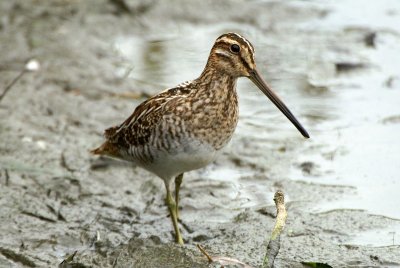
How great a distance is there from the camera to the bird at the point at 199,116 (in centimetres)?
588

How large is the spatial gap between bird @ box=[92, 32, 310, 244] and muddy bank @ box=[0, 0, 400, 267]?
0.59m

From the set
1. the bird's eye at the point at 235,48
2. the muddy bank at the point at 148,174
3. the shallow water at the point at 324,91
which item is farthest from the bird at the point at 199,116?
the shallow water at the point at 324,91

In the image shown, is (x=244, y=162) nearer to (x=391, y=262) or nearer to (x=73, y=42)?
(x=391, y=262)

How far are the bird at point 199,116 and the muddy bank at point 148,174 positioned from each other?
0.59m

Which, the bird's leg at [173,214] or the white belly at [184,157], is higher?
the white belly at [184,157]

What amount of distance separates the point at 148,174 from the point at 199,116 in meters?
1.46

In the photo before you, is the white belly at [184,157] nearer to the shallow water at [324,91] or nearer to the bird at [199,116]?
the bird at [199,116]

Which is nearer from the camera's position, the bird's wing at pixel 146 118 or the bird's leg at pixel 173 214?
the bird's wing at pixel 146 118

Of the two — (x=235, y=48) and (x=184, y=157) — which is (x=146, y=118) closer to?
(x=184, y=157)

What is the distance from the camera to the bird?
19.3 feet

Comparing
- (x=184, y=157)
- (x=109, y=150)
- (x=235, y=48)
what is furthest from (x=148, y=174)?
(x=235, y=48)

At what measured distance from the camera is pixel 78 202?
22.2 ft

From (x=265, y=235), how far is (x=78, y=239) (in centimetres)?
129

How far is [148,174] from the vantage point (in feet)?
23.8
